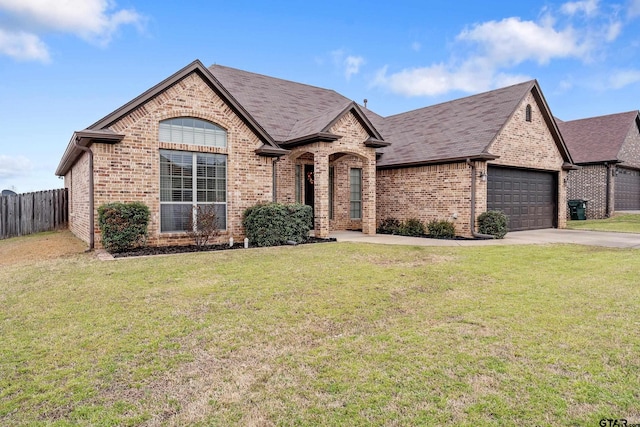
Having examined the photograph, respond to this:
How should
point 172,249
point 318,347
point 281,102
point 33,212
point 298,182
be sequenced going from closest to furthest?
point 318,347 → point 172,249 → point 298,182 → point 33,212 → point 281,102

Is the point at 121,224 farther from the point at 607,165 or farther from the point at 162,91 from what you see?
the point at 607,165

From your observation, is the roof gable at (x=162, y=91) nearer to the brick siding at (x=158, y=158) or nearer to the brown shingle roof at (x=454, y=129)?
the brick siding at (x=158, y=158)

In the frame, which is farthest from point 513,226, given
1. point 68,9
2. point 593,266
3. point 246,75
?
point 68,9

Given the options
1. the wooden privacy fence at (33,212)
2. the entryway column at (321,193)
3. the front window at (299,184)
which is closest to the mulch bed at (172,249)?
the entryway column at (321,193)

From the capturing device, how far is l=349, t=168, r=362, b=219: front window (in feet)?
56.7

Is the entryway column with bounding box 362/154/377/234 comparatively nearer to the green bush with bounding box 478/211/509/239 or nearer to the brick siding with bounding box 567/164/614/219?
the green bush with bounding box 478/211/509/239

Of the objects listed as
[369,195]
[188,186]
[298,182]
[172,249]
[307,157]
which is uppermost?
[307,157]

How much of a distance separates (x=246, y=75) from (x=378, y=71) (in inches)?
403

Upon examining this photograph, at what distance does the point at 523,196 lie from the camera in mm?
17531

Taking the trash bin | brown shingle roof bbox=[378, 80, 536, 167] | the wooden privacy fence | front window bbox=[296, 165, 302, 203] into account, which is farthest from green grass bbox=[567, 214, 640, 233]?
the wooden privacy fence

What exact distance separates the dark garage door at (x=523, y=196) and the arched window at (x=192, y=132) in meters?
10.8

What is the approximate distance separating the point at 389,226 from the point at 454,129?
503 centimetres

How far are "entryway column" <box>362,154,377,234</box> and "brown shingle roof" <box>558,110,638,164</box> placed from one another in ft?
58.3

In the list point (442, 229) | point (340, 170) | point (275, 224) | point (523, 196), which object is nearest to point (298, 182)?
point (340, 170)
